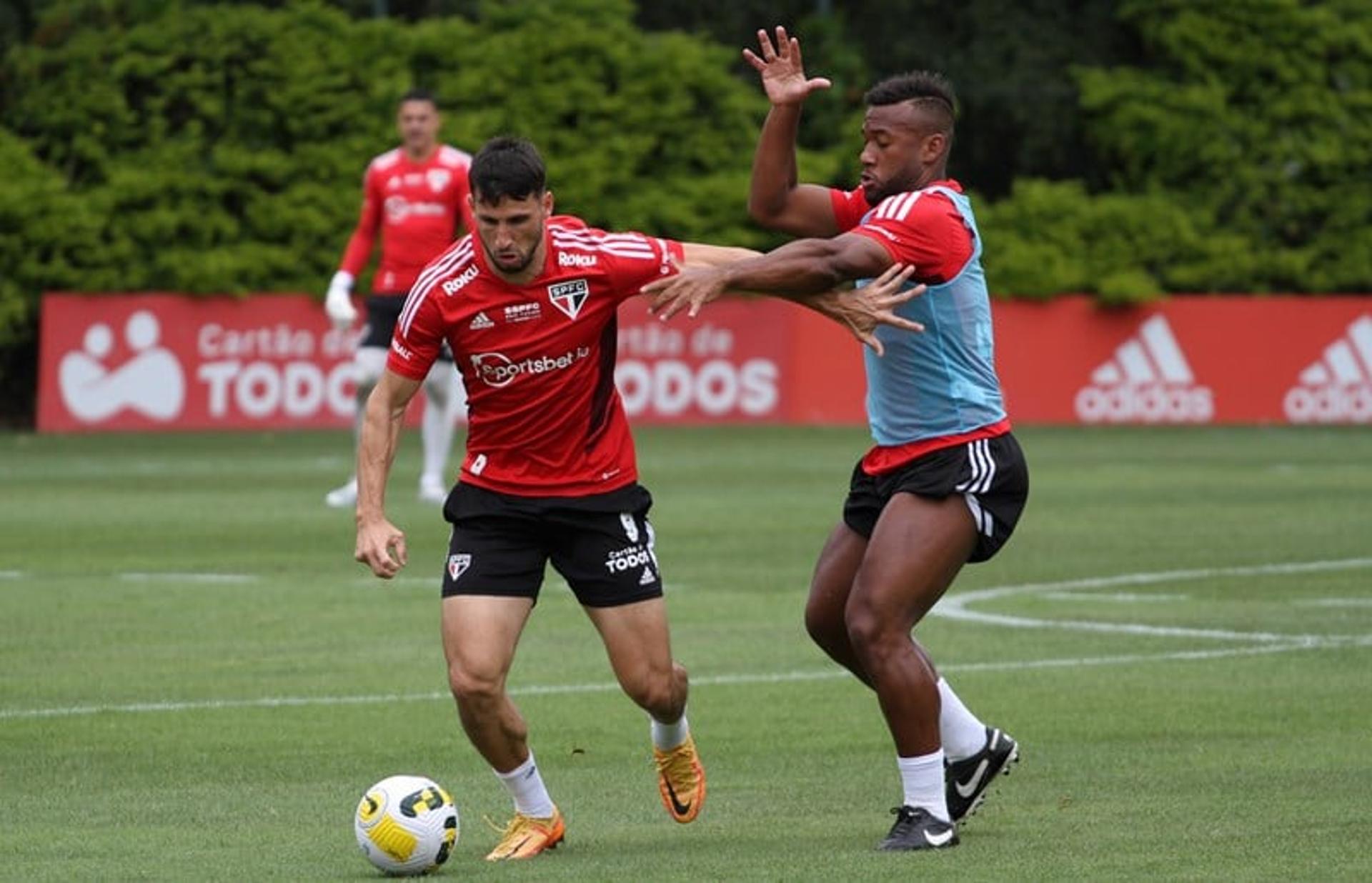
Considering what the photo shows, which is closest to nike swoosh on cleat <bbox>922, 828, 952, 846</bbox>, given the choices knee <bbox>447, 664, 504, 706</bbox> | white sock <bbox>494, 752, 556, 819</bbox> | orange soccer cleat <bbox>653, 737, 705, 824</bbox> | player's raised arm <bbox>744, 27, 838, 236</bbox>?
orange soccer cleat <bbox>653, 737, 705, 824</bbox>

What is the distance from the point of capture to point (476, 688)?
8344 mm

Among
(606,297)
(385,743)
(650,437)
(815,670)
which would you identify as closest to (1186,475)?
(650,437)

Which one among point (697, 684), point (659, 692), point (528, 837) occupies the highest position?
point (659, 692)

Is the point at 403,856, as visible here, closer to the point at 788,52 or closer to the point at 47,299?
the point at 788,52

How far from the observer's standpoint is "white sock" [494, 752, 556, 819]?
8.43m

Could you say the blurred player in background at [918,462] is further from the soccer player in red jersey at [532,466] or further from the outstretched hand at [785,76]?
the soccer player in red jersey at [532,466]

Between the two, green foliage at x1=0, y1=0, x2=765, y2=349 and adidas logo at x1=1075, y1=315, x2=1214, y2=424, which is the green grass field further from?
adidas logo at x1=1075, y1=315, x2=1214, y2=424

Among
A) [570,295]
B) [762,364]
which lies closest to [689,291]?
[570,295]

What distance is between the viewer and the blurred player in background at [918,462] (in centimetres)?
841

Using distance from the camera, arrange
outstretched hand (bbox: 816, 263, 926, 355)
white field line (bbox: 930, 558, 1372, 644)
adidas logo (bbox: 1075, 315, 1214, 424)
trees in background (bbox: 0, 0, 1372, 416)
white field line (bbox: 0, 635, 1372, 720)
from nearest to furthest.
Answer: outstretched hand (bbox: 816, 263, 926, 355), white field line (bbox: 0, 635, 1372, 720), white field line (bbox: 930, 558, 1372, 644), trees in background (bbox: 0, 0, 1372, 416), adidas logo (bbox: 1075, 315, 1214, 424)

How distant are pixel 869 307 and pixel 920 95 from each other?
998mm

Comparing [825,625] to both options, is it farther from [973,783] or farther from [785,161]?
[785,161]

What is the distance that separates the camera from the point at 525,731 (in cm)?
853

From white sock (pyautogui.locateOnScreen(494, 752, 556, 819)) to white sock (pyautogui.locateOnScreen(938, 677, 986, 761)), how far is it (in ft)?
4.12
